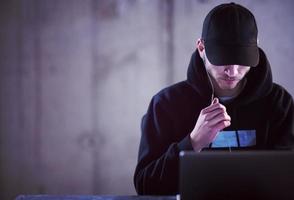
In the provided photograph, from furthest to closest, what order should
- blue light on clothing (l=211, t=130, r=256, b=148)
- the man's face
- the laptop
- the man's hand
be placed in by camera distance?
→ blue light on clothing (l=211, t=130, r=256, b=148) → the man's face → the man's hand → the laptop

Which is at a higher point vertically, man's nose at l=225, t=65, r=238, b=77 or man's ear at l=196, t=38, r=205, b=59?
man's ear at l=196, t=38, r=205, b=59

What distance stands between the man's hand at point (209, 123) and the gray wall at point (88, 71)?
4.40ft

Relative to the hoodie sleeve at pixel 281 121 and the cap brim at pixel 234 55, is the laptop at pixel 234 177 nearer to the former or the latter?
the cap brim at pixel 234 55

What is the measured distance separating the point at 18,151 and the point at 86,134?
47cm

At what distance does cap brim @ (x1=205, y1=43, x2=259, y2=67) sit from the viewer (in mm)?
1546

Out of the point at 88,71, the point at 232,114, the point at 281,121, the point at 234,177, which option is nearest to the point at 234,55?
the point at 232,114

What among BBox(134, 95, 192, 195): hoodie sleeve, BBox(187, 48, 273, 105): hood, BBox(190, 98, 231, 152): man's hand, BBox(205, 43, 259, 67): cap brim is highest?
BBox(205, 43, 259, 67): cap brim

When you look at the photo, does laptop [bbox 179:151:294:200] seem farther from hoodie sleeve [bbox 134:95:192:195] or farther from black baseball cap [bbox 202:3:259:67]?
black baseball cap [bbox 202:3:259:67]

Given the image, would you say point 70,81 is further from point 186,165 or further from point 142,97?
point 186,165

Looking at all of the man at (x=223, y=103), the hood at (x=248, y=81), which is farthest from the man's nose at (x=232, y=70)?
the hood at (x=248, y=81)

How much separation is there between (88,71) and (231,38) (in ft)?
4.43

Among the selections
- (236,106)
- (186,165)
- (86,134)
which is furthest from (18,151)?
(186,165)

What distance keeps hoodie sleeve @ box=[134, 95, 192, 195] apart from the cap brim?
1.05 feet

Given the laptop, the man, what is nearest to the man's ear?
the man
